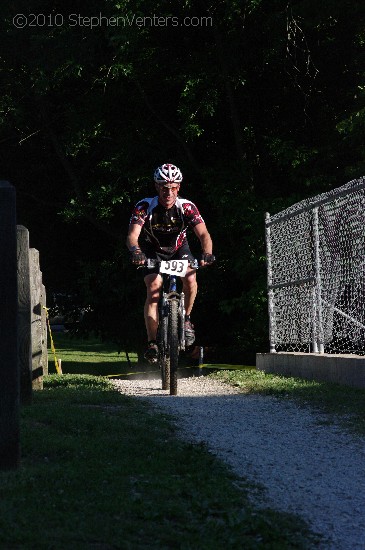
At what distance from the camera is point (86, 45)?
23344mm

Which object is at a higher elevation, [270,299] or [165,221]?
[165,221]

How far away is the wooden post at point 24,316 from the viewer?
9148 millimetres

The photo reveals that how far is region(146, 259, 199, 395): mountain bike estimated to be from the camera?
11.2 m

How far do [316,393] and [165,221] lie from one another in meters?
2.13

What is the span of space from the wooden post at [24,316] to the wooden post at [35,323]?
5.80 ft

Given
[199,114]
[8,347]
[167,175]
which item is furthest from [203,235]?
[199,114]

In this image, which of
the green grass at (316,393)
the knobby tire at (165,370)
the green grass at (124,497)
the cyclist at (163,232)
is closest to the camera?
the green grass at (124,497)

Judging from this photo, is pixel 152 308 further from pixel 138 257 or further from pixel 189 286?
pixel 138 257

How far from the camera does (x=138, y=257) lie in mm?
11078

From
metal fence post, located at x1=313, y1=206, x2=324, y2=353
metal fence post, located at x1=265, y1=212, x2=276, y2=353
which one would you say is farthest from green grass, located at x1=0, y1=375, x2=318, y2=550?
metal fence post, located at x1=265, y1=212, x2=276, y2=353

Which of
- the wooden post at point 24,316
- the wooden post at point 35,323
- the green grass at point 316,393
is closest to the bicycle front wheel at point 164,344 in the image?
the green grass at point 316,393

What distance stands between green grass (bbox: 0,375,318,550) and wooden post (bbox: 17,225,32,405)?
5.37 ft

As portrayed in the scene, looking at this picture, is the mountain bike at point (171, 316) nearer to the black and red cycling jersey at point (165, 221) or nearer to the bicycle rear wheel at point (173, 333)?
the bicycle rear wheel at point (173, 333)

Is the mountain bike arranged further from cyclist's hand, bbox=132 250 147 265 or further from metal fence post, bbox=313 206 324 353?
metal fence post, bbox=313 206 324 353
